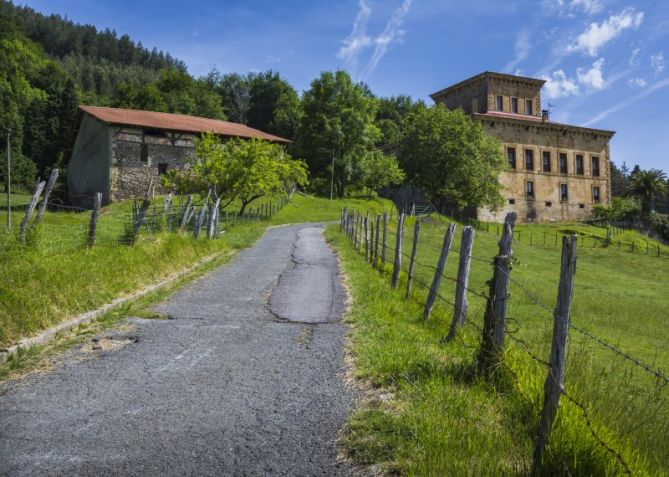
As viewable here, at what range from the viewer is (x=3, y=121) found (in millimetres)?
66188

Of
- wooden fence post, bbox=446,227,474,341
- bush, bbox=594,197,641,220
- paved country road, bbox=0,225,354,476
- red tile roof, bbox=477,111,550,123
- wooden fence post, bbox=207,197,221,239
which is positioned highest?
red tile roof, bbox=477,111,550,123

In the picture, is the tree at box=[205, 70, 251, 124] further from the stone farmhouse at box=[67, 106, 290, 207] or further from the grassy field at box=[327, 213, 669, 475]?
the grassy field at box=[327, 213, 669, 475]

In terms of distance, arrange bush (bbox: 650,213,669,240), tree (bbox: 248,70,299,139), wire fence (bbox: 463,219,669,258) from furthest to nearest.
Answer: tree (bbox: 248,70,299,139) < bush (bbox: 650,213,669,240) < wire fence (bbox: 463,219,669,258)

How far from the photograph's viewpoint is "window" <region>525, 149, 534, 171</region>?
173 ft

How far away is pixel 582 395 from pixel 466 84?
A: 54.2 meters

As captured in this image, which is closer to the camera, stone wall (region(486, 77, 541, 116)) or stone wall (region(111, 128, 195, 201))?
stone wall (region(111, 128, 195, 201))

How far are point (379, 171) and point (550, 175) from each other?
17.6 m

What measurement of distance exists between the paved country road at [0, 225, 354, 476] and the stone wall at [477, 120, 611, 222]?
44571 millimetres

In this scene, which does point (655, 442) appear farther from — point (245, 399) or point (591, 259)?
point (591, 259)

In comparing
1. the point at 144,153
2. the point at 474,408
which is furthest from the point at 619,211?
the point at 474,408

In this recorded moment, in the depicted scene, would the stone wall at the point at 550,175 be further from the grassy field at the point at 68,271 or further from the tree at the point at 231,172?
the grassy field at the point at 68,271

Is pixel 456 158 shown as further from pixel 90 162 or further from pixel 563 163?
pixel 90 162

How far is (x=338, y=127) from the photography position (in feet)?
171

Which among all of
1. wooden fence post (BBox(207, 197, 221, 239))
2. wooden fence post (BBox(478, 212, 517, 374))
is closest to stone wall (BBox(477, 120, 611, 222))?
wooden fence post (BBox(207, 197, 221, 239))
